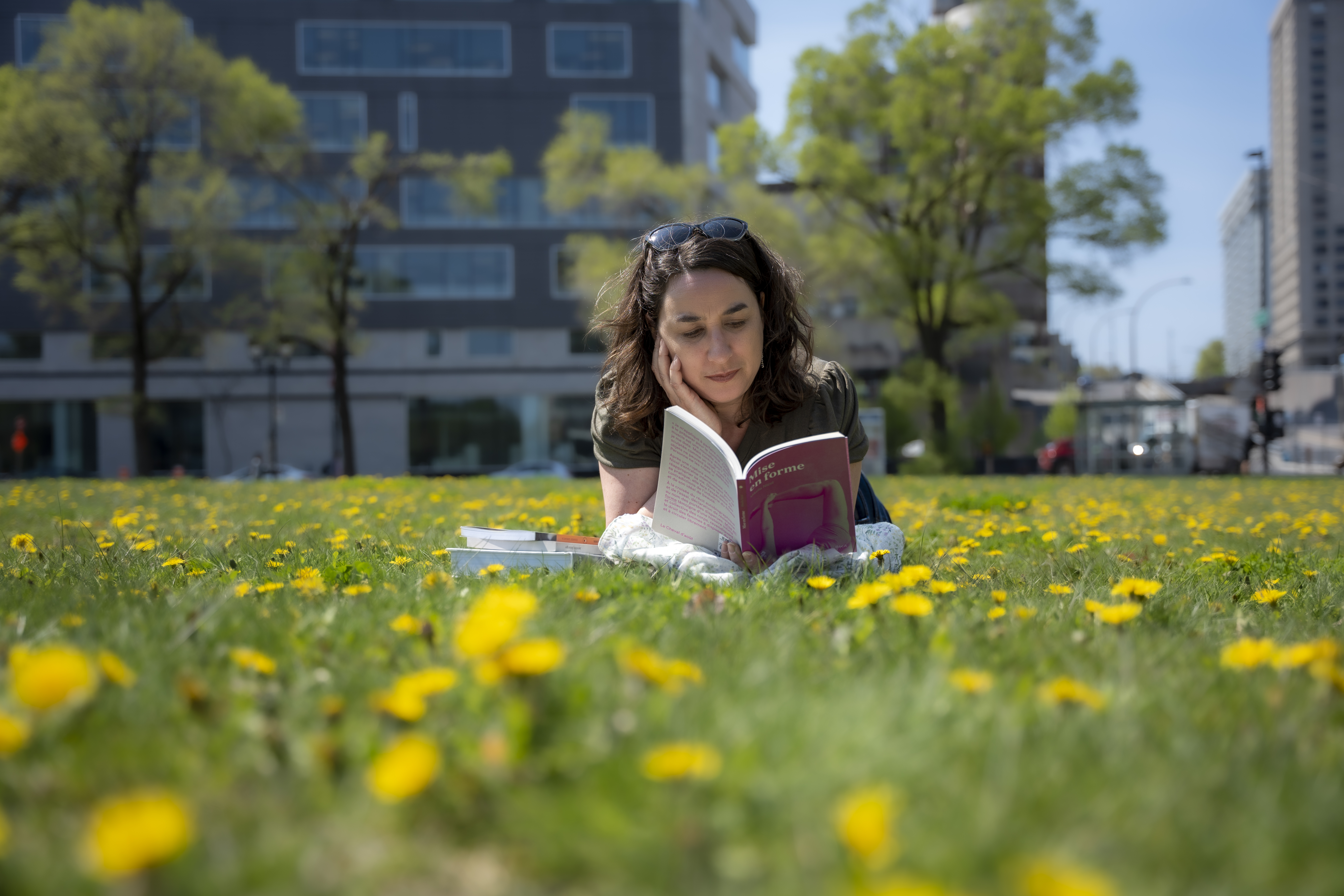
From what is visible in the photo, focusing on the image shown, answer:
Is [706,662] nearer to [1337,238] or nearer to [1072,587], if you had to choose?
[1072,587]

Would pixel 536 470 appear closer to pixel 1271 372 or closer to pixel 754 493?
pixel 1271 372

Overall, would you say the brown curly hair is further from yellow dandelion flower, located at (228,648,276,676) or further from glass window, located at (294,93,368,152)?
glass window, located at (294,93,368,152)

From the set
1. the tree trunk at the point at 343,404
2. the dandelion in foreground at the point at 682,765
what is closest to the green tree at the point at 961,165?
the tree trunk at the point at 343,404

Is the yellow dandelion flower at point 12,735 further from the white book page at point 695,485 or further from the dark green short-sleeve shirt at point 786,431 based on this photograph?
the dark green short-sleeve shirt at point 786,431

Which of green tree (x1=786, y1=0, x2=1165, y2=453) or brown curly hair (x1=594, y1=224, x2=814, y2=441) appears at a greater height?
green tree (x1=786, y1=0, x2=1165, y2=453)

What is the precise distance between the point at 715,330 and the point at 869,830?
2.56m

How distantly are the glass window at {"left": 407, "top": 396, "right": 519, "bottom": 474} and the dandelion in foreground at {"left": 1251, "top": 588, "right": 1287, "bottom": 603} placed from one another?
33245 millimetres

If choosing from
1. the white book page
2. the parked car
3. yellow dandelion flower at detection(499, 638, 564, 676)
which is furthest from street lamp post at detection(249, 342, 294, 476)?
yellow dandelion flower at detection(499, 638, 564, 676)

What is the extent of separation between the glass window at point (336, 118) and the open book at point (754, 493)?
35.6 metres

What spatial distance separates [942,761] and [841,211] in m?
25.3

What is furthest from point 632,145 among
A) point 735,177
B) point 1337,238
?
point 1337,238

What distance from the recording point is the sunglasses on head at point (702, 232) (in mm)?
3436

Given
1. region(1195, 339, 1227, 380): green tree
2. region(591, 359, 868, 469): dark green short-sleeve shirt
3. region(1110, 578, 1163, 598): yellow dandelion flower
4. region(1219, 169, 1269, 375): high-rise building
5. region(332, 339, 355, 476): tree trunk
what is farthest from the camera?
region(1219, 169, 1269, 375): high-rise building

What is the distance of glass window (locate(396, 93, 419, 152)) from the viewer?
35.0 m
